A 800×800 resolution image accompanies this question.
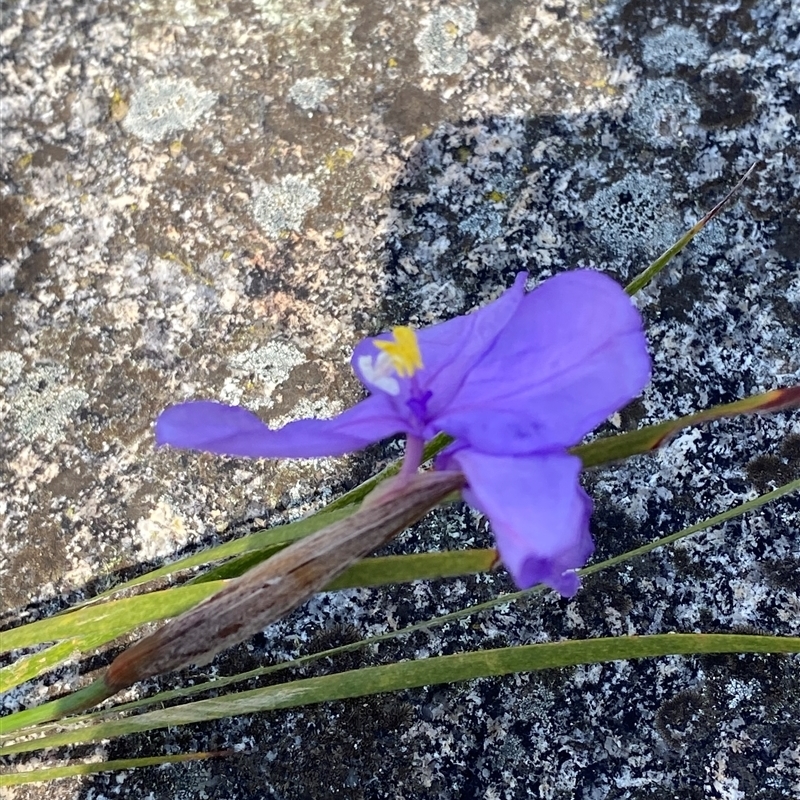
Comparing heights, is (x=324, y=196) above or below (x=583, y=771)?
above

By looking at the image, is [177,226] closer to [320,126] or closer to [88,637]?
[320,126]

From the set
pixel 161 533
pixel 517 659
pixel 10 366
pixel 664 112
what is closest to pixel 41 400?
pixel 10 366

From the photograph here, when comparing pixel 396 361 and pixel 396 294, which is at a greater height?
pixel 396 294

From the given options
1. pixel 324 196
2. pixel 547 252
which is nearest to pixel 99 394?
pixel 324 196

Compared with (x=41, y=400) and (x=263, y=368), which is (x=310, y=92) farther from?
(x=41, y=400)

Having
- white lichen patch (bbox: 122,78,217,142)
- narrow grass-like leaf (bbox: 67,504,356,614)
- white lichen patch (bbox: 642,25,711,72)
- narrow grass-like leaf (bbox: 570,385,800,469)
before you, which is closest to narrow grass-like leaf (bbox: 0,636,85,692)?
narrow grass-like leaf (bbox: 67,504,356,614)

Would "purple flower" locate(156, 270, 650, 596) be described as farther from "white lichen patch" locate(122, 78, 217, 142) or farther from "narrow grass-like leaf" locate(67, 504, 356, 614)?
"white lichen patch" locate(122, 78, 217, 142)

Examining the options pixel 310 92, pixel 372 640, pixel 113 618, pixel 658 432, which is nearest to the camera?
pixel 658 432
